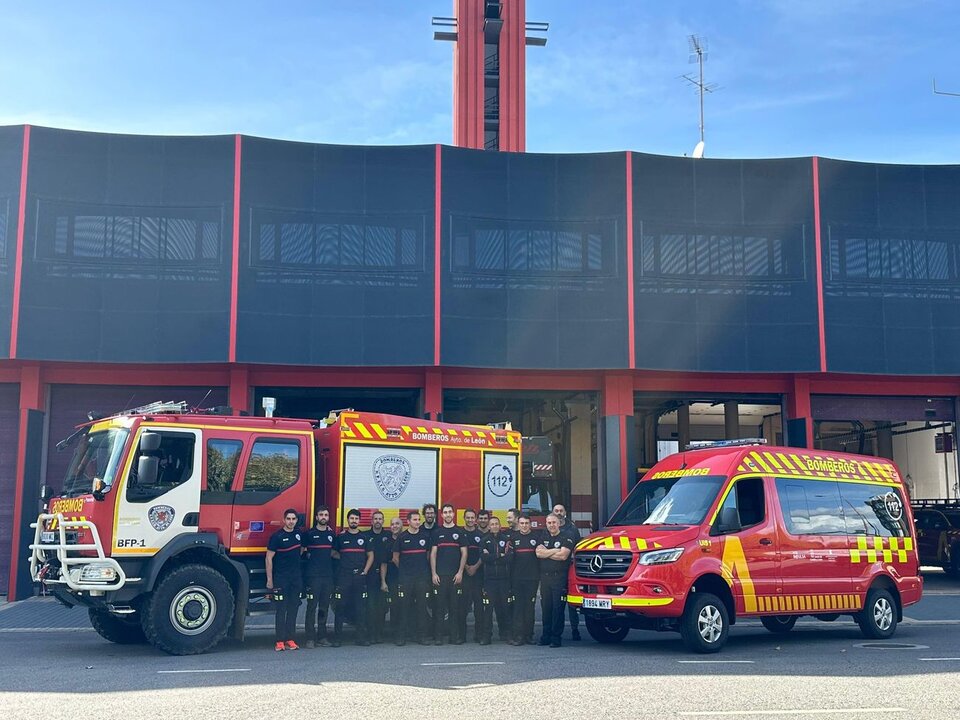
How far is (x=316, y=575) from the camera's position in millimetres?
12703

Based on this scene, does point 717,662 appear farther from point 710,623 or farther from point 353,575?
point 353,575

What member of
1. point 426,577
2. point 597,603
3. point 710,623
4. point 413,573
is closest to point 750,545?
point 710,623

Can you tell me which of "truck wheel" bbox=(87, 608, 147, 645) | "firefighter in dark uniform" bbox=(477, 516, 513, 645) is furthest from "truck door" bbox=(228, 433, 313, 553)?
"firefighter in dark uniform" bbox=(477, 516, 513, 645)

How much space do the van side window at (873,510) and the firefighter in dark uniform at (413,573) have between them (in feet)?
18.7

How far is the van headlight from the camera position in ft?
38.6

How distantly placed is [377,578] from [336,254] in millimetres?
→ 8902

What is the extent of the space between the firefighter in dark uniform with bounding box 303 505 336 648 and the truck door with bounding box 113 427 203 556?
144cm

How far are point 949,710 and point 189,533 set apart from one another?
8.25 m

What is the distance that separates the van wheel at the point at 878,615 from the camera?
13.7 meters

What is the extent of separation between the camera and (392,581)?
44.3ft

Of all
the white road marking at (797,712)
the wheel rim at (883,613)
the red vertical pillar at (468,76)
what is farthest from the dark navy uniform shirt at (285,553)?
the red vertical pillar at (468,76)

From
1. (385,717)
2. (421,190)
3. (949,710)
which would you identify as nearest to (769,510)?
(949,710)

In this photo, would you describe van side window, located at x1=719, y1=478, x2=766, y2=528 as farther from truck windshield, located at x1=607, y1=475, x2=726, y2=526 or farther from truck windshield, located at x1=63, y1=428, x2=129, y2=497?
truck windshield, located at x1=63, y1=428, x2=129, y2=497

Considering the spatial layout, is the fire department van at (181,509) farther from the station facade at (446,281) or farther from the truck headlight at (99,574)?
the station facade at (446,281)
